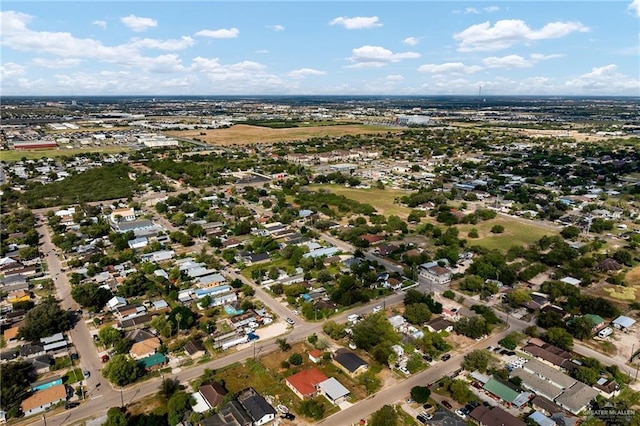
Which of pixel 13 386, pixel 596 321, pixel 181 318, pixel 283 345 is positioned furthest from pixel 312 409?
pixel 596 321

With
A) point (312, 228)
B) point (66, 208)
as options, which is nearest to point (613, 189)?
point (312, 228)

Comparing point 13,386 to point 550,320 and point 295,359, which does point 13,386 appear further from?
point 550,320

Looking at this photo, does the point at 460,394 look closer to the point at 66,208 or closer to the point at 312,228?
the point at 312,228

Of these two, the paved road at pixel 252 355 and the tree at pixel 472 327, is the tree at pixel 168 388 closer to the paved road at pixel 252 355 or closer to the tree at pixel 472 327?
the paved road at pixel 252 355

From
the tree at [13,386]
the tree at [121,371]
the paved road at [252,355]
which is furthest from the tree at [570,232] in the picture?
the tree at [13,386]

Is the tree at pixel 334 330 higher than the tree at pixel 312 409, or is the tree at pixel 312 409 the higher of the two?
the tree at pixel 334 330

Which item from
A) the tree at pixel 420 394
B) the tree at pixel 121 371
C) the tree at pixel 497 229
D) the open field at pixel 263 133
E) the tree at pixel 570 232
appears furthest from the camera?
the open field at pixel 263 133
